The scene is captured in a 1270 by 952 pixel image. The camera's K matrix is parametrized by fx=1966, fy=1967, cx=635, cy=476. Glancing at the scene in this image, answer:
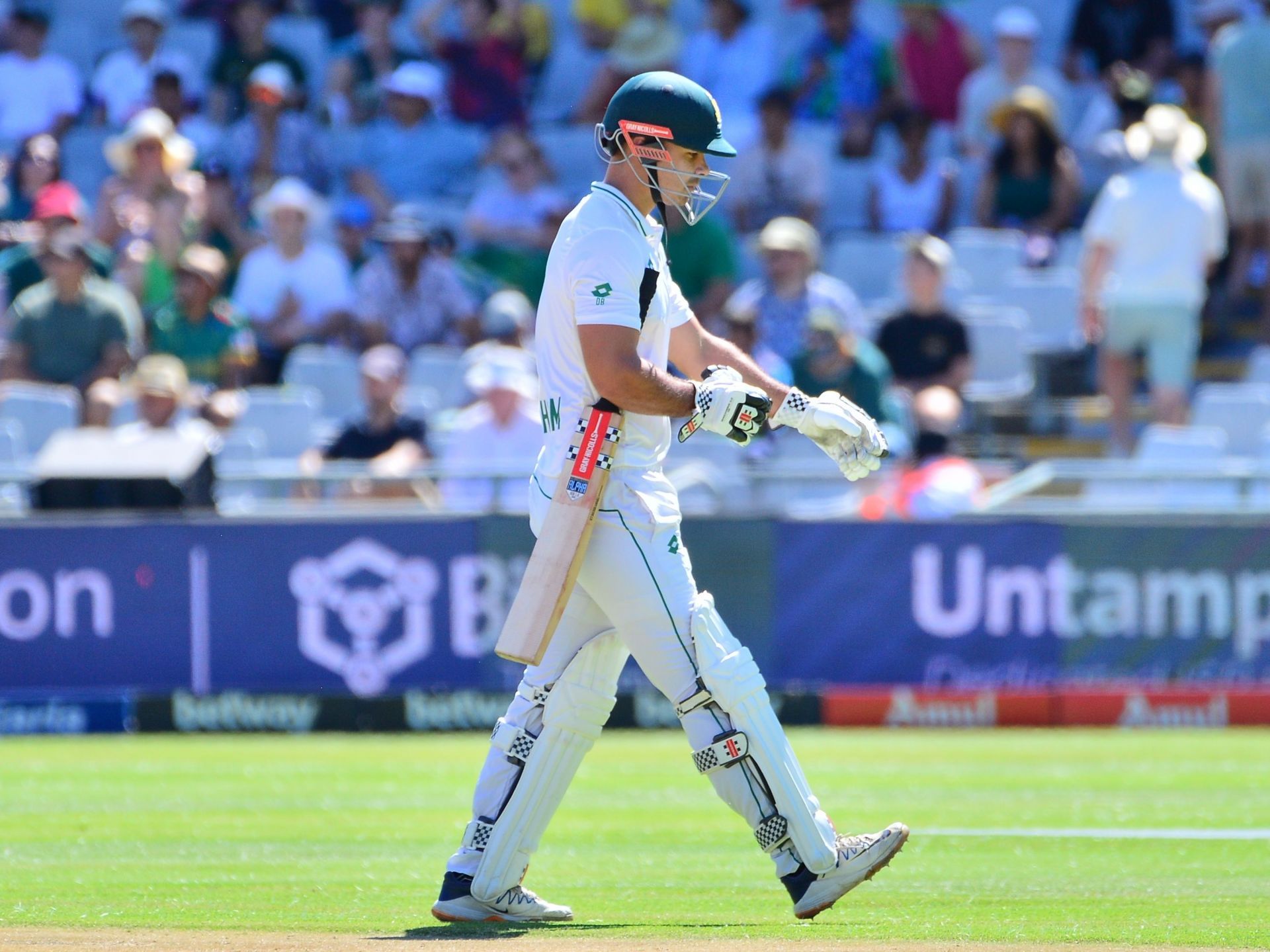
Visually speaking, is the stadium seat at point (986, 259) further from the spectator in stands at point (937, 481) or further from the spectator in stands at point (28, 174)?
the spectator in stands at point (28, 174)

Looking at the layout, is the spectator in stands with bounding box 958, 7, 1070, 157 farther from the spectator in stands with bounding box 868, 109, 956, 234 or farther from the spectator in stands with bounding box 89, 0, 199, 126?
the spectator in stands with bounding box 89, 0, 199, 126

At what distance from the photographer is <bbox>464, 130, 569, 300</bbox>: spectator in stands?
14320 millimetres

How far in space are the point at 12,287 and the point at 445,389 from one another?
329cm

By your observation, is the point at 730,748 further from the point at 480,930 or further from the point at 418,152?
the point at 418,152

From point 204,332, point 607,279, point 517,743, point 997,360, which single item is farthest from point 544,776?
point 204,332

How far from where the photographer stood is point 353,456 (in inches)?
482

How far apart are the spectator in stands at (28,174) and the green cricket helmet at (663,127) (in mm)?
10663

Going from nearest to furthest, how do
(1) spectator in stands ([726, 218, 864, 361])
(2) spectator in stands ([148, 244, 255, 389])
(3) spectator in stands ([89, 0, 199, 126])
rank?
(1) spectator in stands ([726, 218, 864, 361]) < (2) spectator in stands ([148, 244, 255, 389]) < (3) spectator in stands ([89, 0, 199, 126])

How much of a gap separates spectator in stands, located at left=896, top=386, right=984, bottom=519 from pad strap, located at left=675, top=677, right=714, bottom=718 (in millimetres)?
5982

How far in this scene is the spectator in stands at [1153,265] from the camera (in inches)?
482

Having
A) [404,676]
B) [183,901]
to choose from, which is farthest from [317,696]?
[183,901]

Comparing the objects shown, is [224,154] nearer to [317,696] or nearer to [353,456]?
[353,456]

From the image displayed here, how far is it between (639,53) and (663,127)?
10383 millimetres

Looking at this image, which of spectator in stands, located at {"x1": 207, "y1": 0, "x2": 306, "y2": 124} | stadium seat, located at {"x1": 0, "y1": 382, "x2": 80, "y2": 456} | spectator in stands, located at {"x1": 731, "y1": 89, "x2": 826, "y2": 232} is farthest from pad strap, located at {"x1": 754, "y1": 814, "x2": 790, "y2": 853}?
spectator in stands, located at {"x1": 207, "y1": 0, "x2": 306, "y2": 124}
